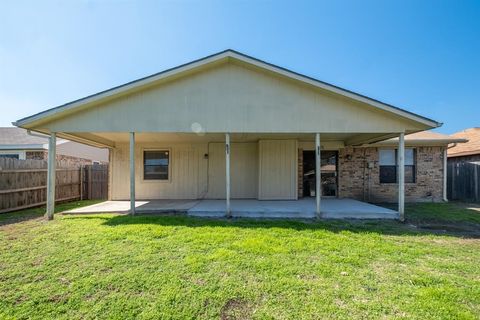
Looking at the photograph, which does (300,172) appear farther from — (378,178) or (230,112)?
(230,112)

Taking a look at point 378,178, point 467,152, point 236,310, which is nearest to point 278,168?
point 378,178

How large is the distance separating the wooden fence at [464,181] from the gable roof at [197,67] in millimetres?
6945

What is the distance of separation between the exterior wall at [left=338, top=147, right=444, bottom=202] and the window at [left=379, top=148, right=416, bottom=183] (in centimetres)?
18

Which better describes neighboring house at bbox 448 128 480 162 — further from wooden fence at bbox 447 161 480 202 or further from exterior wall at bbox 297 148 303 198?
exterior wall at bbox 297 148 303 198

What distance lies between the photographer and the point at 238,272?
3.48m

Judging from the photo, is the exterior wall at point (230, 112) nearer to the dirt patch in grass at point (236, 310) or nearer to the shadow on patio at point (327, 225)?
the shadow on patio at point (327, 225)

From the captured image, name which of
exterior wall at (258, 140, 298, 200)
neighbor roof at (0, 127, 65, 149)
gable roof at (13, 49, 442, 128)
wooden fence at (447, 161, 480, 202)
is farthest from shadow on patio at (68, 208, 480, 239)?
neighbor roof at (0, 127, 65, 149)

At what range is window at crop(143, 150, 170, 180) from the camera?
34.8 feet

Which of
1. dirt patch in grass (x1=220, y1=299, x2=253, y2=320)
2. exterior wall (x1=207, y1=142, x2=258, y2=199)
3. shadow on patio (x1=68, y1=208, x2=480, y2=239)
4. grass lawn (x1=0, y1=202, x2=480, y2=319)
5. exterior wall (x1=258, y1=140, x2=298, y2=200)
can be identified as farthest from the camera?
exterior wall (x1=207, y1=142, x2=258, y2=199)

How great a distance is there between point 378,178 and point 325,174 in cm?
226

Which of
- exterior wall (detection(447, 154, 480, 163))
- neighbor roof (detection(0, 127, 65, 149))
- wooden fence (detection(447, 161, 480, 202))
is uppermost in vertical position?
neighbor roof (detection(0, 127, 65, 149))

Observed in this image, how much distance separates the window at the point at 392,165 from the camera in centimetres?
1055

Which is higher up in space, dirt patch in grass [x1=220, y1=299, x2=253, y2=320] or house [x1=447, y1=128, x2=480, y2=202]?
house [x1=447, y1=128, x2=480, y2=202]

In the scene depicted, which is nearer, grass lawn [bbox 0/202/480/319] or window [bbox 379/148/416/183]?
grass lawn [bbox 0/202/480/319]
